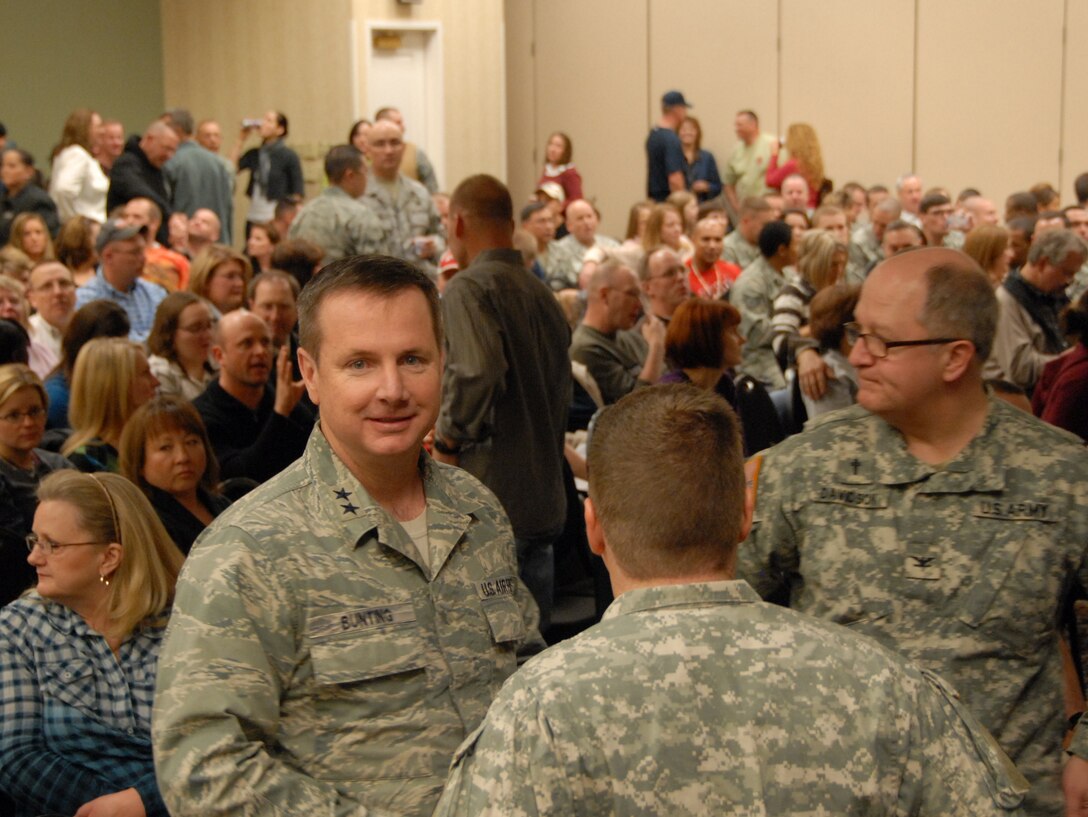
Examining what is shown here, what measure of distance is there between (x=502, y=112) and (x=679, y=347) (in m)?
9.90

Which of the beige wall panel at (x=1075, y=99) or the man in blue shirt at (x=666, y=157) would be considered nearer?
the beige wall panel at (x=1075, y=99)

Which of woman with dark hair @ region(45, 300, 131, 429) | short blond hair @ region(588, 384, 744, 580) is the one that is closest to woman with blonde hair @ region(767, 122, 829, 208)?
woman with dark hair @ region(45, 300, 131, 429)

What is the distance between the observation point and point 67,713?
268cm

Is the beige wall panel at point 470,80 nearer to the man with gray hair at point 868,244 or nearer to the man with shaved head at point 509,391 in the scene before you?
the man with gray hair at point 868,244

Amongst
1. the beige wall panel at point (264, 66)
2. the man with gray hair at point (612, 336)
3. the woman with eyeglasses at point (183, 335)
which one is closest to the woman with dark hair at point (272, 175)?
the beige wall panel at point (264, 66)

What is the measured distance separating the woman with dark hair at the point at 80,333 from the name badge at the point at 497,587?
3283 mm

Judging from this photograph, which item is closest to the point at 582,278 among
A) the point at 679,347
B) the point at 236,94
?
the point at 679,347

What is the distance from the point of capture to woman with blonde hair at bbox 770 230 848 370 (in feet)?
19.7

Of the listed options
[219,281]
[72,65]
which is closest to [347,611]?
[219,281]

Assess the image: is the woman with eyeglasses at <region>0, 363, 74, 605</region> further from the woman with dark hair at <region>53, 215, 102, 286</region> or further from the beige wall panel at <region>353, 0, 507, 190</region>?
the beige wall panel at <region>353, 0, 507, 190</region>

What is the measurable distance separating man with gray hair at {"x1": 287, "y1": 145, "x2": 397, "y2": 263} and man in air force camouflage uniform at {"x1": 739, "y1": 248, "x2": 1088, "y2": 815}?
4923 mm

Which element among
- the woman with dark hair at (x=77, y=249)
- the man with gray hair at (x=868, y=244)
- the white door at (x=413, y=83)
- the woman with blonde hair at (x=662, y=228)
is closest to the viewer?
the woman with dark hair at (x=77, y=249)

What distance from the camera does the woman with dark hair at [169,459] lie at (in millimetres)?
3621

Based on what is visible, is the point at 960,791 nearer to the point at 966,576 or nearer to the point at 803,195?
the point at 966,576
